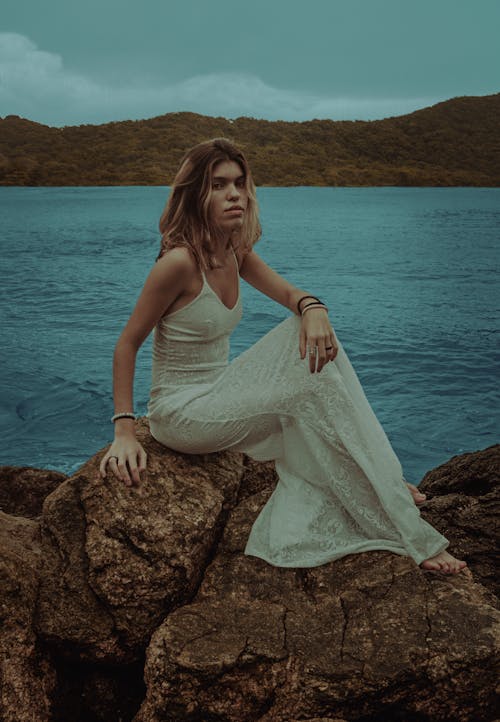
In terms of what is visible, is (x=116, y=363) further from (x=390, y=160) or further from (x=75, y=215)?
(x=390, y=160)

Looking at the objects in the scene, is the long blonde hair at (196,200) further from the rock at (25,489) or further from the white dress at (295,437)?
the rock at (25,489)

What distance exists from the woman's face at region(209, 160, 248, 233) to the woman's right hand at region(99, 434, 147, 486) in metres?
1.18

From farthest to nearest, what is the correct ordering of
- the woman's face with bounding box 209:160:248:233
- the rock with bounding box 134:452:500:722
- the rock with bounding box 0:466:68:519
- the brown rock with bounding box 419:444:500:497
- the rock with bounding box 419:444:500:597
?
the rock with bounding box 0:466:68:519 → the brown rock with bounding box 419:444:500:497 → the rock with bounding box 419:444:500:597 → the woman's face with bounding box 209:160:248:233 → the rock with bounding box 134:452:500:722

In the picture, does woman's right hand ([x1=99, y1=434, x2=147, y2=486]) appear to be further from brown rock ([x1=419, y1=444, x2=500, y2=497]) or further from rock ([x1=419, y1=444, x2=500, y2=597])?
brown rock ([x1=419, y1=444, x2=500, y2=497])

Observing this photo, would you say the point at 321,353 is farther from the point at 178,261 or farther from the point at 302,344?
the point at 178,261

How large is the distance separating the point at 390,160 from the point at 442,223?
121 ft

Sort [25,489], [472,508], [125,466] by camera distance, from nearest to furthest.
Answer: [125,466]
[472,508]
[25,489]

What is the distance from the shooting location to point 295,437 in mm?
3488

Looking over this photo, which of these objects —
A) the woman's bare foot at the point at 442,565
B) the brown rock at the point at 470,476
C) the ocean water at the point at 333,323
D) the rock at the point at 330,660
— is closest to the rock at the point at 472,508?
the brown rock at the point at 470,476

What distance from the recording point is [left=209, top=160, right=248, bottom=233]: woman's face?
355cm

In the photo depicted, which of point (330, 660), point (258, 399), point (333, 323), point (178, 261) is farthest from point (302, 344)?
point (333, 323)

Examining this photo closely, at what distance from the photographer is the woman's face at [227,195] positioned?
3.55 meters

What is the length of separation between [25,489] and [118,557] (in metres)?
2.31

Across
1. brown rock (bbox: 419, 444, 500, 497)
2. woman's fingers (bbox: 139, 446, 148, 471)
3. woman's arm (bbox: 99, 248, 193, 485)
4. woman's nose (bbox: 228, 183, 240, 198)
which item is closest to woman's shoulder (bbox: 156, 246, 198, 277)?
woman's arm (bbox: 99, 248, 193, 485)
